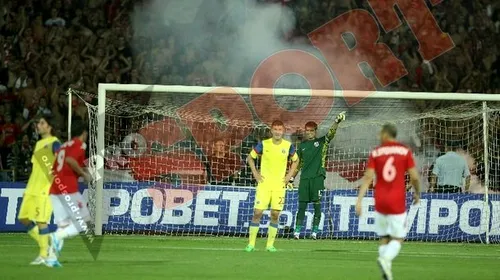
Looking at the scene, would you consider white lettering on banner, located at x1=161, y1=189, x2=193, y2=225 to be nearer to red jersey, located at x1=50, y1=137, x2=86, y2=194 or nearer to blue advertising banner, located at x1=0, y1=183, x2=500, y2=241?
blue advertising banner, located at x1=0, y1=183, x2=500, y2=241

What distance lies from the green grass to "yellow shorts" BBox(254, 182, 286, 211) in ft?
2.32

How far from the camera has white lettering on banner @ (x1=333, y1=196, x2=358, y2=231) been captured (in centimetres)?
1970

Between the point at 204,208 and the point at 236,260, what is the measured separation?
18.2 feet

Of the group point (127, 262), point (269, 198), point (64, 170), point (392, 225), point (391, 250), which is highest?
point (64, 170)

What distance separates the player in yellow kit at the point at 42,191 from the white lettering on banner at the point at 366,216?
8.27m

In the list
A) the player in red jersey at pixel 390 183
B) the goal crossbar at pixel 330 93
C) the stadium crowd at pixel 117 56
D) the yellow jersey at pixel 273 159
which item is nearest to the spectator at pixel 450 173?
the goal crossbar at pixel 330 93

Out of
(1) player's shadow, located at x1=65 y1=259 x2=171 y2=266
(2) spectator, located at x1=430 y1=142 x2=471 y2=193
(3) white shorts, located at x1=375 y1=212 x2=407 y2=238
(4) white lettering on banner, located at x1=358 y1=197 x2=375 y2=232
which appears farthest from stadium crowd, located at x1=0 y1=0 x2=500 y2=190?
(3) white shorts, located at x1=375 y1=212 x2=407 y2=238

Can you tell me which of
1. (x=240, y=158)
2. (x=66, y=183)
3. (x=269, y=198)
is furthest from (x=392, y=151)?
(x=240, y=158)

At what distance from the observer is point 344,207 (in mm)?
19734

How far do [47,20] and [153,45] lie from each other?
2518mm

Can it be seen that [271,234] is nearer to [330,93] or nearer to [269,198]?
[269,198]

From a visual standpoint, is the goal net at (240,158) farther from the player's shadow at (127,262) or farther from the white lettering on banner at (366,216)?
the player's shadow at (127,262)

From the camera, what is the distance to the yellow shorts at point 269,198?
16.1 m

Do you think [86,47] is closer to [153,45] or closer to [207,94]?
[153,45]
